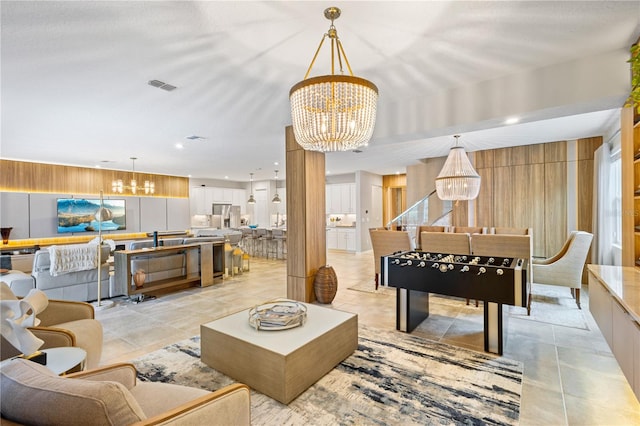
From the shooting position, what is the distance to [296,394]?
228 cm

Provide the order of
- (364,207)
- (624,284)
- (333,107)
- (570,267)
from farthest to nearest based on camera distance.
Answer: (364,207) → (570,267) → (624,284) → (333,107)

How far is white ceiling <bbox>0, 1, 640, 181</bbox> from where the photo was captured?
82.7 inches

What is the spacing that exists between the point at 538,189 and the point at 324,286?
5.46m

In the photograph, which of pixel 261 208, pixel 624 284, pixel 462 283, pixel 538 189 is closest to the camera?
pixel 624 284

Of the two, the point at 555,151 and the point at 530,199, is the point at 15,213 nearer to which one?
the point at 530,199

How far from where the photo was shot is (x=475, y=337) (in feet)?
11.0

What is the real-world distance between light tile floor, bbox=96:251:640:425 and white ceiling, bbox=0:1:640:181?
2453 millimetres

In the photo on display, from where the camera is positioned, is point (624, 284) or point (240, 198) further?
point (240, 198)

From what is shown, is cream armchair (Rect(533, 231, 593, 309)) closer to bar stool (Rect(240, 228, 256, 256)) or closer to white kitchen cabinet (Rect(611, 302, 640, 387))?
white kitchen cabinet (Rect(611, 302, 640, 387))

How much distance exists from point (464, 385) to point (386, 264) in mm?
1479

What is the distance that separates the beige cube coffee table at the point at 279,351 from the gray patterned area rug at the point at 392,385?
0.27 ft

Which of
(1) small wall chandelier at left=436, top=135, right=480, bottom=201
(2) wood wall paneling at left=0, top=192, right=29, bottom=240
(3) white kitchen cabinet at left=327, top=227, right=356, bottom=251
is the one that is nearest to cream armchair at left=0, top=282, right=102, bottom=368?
(1) small wall chandelier at left=436, top=135, right=480, bottom=201

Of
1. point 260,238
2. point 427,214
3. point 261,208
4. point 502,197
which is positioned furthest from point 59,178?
point 502,197

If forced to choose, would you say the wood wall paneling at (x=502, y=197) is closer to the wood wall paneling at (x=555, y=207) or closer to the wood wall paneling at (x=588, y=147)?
the wood wall paneling at (x=555, y=207)
